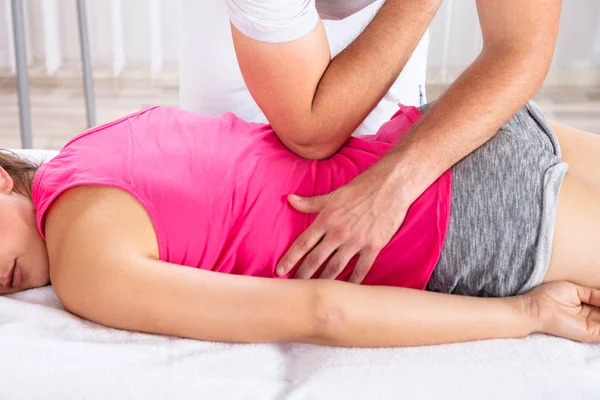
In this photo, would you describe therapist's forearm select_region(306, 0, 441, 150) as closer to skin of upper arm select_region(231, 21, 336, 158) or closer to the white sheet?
skin of upper arm select_region(231, 21, 336, 158)

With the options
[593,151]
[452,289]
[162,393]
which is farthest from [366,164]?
[162,393]

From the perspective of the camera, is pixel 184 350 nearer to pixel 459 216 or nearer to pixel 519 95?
pixel 459 216

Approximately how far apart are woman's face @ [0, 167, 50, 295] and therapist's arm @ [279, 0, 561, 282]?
436 millimetres

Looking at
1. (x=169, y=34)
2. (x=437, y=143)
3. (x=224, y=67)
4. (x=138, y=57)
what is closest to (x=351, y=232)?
(x=437, y=143)

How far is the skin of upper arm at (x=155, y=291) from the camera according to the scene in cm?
112

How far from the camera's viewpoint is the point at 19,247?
126 cm

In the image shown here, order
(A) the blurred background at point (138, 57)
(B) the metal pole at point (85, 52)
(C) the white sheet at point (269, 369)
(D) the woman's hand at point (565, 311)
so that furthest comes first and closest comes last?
1. (A) the blurred background at point (138, 57)
2. (B) the metal pole at point (85, 52)
3. (D) the woman's hand at point (565, 311)
4. (C) the white sheet at point (269, 369)

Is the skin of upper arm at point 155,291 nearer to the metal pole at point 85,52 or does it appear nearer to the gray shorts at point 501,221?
the gray shorts at point 501,221

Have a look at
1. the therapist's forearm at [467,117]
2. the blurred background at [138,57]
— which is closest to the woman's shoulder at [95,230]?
the therapist's forearm at [467,117]

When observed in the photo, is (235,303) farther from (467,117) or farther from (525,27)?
(525,27)

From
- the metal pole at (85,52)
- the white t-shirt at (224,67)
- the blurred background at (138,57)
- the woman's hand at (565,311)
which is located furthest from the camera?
the blurred background at (138,57)

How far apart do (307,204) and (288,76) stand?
218 millimetres

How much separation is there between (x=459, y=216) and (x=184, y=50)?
3.48ft

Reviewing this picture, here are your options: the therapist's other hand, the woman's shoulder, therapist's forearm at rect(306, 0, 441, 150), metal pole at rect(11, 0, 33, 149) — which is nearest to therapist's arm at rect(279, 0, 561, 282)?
the therapist's other hand
